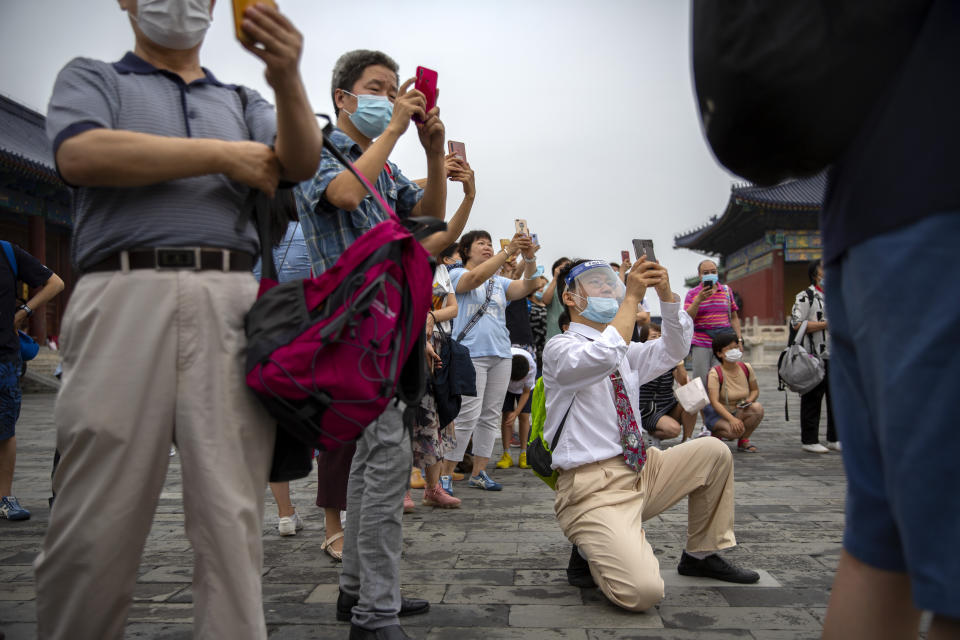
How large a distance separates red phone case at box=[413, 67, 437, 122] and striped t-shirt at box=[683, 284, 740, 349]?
5.88 metres

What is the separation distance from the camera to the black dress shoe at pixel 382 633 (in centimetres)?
230

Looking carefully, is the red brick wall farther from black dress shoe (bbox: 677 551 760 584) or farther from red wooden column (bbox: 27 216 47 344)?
black dress shoe (bbox: 677 551 760 584)

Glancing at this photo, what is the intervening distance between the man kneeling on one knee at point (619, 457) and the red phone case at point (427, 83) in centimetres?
115

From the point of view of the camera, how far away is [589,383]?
10.2 ft

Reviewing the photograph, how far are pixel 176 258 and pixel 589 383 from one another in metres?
1.90

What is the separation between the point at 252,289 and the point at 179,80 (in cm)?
56

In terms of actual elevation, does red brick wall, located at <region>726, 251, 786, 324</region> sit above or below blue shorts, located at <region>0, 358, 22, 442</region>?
above

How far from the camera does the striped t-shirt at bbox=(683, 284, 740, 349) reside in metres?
7.91

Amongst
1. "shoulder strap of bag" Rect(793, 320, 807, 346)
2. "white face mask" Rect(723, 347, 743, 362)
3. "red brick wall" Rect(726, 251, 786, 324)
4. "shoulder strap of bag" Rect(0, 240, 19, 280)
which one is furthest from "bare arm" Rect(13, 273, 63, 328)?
"red brick wall" Rect(726, 251, 786, 324)

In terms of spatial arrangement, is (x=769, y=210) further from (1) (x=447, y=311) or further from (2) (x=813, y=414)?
(1) (x=447, y=311)

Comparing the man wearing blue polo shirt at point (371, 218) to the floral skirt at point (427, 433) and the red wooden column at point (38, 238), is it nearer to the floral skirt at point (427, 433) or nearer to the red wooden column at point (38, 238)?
Answer: the floral skirt at point (427, 433)

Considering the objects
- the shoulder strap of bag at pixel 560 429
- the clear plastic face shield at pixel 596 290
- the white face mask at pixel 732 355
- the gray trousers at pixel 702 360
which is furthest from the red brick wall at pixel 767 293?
the shoulder strap of bag at pixel 560 429

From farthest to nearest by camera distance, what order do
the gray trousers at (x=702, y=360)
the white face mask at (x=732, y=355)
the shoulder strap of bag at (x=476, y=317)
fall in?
the gray trousers at (x=702, y=360)
the white face mask at (x=732, y=355)
the shoulder strap of bag at (x=476, y=317)

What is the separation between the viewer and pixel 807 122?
1.14 metres
